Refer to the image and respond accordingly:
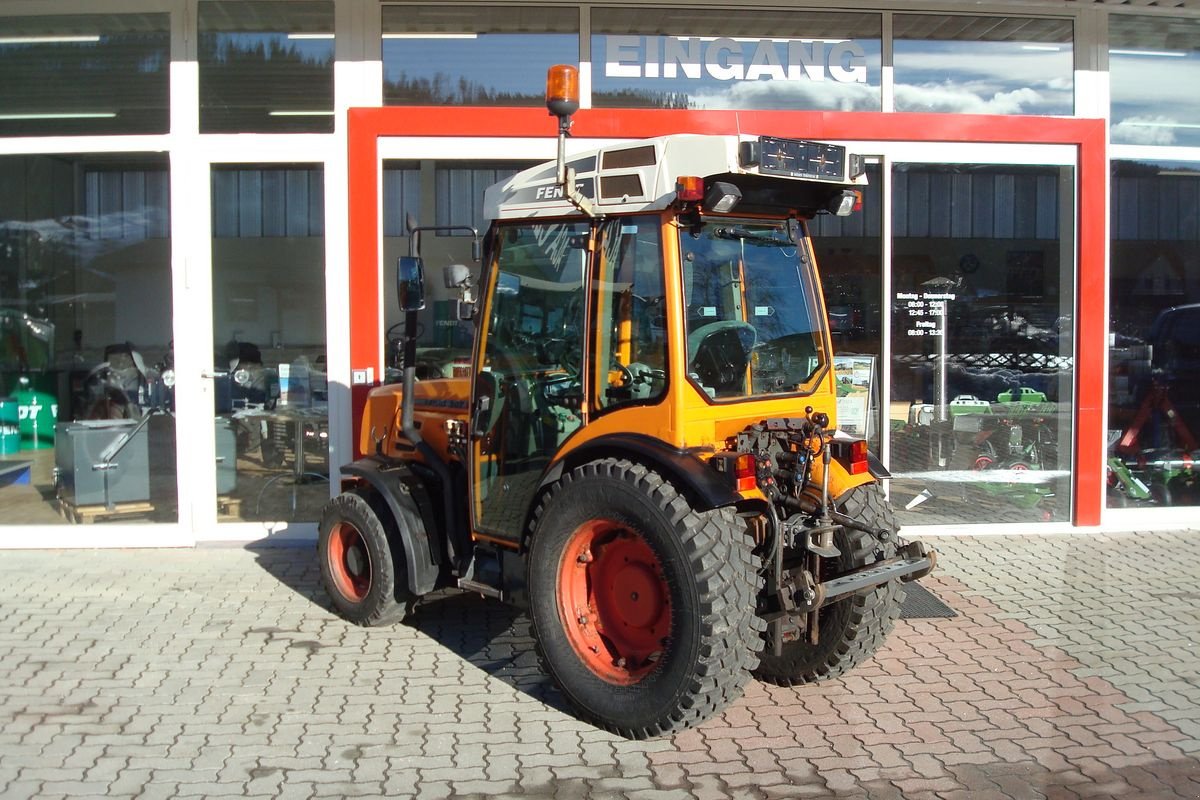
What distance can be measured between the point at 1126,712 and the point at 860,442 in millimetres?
1651

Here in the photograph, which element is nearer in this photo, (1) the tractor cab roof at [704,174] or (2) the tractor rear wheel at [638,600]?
(2) the tractor rear wheel at [638,600]

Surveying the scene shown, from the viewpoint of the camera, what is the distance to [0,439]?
8.36 metres

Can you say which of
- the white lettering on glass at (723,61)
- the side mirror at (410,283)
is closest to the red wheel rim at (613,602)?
the side mirror at (410,283)

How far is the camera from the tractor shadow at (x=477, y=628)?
5.26 meters

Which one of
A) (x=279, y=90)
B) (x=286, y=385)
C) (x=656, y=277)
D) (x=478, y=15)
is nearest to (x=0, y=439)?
(x=286, y=385)

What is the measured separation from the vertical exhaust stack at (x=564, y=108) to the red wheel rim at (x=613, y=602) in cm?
135

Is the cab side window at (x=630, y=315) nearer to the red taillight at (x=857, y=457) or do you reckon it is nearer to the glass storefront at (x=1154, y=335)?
the red taillight at (x=857, y=457)

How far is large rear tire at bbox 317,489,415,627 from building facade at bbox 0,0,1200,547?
1.79 metres

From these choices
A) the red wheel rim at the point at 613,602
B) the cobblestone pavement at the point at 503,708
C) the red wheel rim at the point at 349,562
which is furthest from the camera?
the red wheel rim at the point at 349,562

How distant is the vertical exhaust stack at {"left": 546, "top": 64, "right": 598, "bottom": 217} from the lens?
459 cm

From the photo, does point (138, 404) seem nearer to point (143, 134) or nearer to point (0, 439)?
point (0, 439)

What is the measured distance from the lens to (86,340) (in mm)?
8180

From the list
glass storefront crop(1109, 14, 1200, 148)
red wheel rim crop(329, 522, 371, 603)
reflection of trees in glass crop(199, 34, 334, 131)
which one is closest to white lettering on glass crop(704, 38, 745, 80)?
reflection of trees in glass crop(199, 34, 334, 131)

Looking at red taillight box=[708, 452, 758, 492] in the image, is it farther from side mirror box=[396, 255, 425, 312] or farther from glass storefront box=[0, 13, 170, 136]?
glass storefront box=[0, 13, 170, 136]
